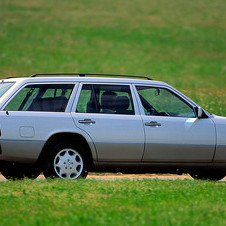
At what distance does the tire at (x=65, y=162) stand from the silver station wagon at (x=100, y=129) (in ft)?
0.05

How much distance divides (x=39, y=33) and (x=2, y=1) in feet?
43.6

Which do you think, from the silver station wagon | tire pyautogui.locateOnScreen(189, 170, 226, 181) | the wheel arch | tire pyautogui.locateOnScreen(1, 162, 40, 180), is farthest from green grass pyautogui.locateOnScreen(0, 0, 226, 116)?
the wheel arch

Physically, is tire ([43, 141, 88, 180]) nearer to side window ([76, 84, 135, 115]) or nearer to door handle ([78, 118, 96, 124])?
door handle ([78, 118, 96, 124])

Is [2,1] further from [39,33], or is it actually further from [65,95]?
[65,95]

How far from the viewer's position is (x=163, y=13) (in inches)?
2306

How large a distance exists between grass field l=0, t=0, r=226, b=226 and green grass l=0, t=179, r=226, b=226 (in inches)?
0.5

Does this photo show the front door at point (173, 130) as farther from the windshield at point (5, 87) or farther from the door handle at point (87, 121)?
the windshield at point (5, 87)

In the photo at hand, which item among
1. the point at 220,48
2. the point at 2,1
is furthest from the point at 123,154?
the point at 2,1

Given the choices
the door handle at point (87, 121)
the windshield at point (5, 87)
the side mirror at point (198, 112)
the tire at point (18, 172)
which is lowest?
the tire at point (18, 172)

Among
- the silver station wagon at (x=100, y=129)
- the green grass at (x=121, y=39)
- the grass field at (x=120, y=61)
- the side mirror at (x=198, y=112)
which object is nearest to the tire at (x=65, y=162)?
the silver station wagon at (x=100, y=129)

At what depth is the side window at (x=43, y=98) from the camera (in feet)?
33.2

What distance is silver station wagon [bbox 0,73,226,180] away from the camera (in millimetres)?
9977

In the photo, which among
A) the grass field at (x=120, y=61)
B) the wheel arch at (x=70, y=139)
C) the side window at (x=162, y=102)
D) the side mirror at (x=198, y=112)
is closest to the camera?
the grass field at (x=120, y=61)

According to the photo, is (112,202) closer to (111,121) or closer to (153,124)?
(111,121)
